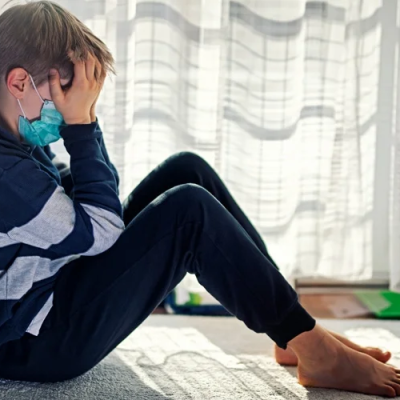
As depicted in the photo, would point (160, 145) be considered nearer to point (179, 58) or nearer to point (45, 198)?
point (179, 58)

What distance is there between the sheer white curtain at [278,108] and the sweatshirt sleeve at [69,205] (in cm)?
66

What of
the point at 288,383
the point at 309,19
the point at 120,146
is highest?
the point at 309,19

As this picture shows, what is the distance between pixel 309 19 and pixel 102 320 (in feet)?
3.49

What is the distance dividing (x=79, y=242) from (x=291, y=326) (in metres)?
0.40

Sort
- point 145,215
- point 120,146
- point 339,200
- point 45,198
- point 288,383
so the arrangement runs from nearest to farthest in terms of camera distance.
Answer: point 45,198 → point 145,215 → point 288,383 → point 120,146 → point 339,200

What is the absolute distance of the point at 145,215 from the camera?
4.01 ft

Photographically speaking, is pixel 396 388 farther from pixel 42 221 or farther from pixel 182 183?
pixel 42 221

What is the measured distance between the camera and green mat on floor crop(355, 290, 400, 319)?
6.33 ft

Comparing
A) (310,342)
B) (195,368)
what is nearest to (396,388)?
(310,342)

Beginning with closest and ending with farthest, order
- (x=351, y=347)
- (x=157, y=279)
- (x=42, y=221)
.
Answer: (x=42, y=221), (x=157, y=279), (x=351, y=347)

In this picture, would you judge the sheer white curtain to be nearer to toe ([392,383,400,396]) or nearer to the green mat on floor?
the green mat on floor

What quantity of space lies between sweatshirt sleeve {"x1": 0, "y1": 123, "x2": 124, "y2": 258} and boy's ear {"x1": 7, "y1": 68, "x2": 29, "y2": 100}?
9 centimetres

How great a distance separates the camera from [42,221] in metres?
1.12

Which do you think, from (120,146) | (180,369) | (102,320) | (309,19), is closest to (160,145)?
(120,146)
